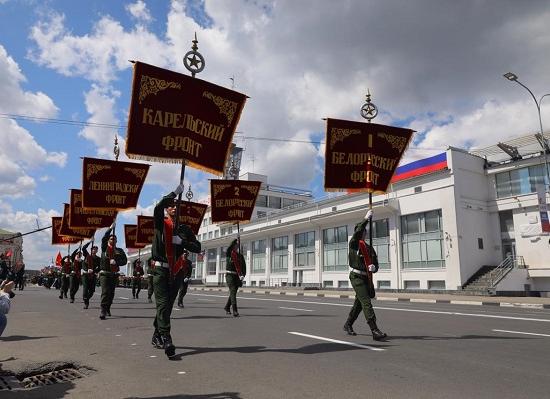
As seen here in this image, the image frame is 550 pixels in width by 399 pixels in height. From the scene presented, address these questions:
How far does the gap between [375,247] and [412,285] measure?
17.0 ft

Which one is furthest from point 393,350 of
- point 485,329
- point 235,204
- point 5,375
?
point 235,204

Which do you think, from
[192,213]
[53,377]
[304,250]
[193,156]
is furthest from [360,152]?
[304,250]

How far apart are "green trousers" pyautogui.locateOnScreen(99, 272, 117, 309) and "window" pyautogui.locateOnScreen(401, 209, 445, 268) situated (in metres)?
24.4

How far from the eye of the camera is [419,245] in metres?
31.9

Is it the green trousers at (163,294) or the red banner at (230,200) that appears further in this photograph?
the red banner at (230,200)

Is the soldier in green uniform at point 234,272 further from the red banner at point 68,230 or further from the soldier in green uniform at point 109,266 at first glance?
the red banner at point 68,230

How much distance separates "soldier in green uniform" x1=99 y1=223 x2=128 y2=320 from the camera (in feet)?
37.0

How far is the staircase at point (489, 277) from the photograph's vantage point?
2659 centimetres

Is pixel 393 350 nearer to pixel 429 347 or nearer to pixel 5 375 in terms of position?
pixel 429 347

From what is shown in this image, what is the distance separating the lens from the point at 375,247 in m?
36.4

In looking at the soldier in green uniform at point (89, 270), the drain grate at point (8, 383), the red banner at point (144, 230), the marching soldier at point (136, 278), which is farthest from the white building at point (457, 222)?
the drain grate at point (8, 383)

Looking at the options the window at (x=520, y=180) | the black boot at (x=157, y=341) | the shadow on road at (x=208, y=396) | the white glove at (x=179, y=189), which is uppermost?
the window at (x=520, y=180)

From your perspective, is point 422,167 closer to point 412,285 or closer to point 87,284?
point 412,285

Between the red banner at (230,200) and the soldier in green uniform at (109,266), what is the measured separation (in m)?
5.41
